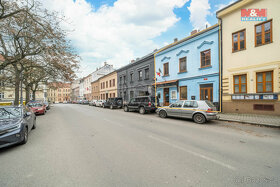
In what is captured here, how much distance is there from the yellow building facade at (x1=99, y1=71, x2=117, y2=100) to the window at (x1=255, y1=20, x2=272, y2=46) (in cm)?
2314

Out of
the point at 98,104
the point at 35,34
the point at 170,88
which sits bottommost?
the point at 98,104

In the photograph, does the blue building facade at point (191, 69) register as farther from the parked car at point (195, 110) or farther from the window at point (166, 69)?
the parked car at point (195, 110)

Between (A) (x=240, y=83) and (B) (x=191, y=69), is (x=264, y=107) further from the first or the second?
(B) (x=191, y=69)

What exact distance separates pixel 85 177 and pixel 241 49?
1301 cm

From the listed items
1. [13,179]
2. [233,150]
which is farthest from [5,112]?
[233,150]

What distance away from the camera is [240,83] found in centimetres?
1005

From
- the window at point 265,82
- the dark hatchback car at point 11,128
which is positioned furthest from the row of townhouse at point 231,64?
the dark hatchback car at point 11,128

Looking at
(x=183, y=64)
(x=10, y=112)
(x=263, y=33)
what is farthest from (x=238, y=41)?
(x=10, y=112)

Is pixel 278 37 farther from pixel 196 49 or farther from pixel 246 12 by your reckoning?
pixel 196 49

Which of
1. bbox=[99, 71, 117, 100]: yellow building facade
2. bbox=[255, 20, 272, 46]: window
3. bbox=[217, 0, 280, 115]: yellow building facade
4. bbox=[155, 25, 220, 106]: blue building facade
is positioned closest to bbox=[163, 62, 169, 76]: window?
bbox=[155, 25, 220, 106]: blue building facade

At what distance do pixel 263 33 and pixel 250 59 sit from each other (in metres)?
1.91

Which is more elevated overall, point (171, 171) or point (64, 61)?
→ point (64, 61)

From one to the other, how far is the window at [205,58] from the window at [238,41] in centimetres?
203

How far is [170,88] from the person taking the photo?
15414mm
